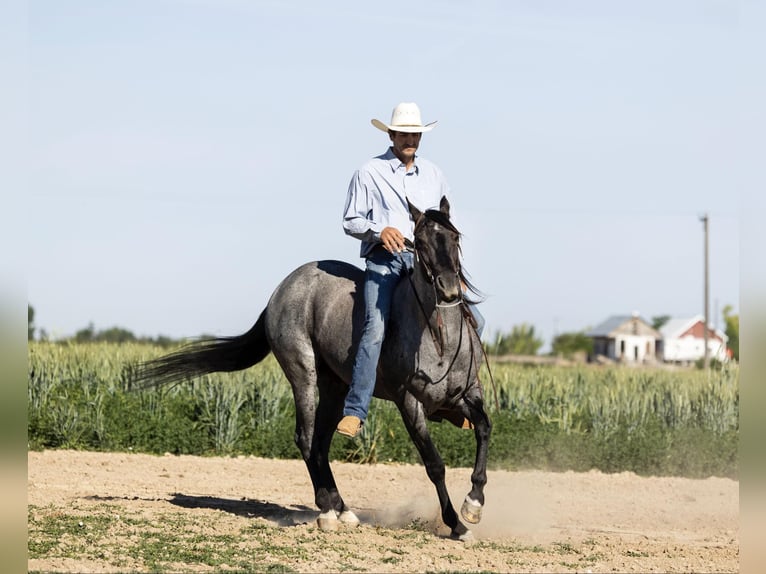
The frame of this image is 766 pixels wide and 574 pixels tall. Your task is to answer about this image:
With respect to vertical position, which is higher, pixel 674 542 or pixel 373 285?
pixel 373 285

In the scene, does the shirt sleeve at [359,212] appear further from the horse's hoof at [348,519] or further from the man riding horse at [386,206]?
the horse's hoof at [348,519]

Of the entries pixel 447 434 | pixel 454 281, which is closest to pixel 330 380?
pixel 454 281

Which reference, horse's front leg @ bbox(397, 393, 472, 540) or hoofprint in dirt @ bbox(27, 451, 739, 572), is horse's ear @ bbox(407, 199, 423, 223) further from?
hoofprint in dirt @ bbox(27, 451, 739, 572)

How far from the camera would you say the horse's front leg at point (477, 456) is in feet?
23.9

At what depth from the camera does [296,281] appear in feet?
28.4

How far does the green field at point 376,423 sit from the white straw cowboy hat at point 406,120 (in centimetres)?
632

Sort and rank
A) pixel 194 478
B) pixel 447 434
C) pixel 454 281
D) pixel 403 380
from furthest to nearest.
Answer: pixel 447 434
pixel 194 478
pixel 403 380
pixel 454 281

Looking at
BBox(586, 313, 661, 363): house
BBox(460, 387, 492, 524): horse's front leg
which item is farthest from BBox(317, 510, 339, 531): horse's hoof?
BBox(586, 313, 661, 363): house

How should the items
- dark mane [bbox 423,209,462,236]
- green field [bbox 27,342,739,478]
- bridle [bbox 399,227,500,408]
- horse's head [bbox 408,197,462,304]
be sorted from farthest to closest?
green field [bbox 27,342,739,478] → bridle [bbox 399,227,500,408] → dark mane [bbox 423,209,462,236] → horse's head [bbox 408,197,462,304]

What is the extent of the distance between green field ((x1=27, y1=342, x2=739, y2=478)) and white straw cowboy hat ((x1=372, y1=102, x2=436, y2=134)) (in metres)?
6.32

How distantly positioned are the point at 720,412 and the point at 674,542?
28.9ft

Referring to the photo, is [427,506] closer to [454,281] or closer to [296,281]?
[296,281]

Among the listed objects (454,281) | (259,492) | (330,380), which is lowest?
(259,492)

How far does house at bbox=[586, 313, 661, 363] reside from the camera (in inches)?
3529
